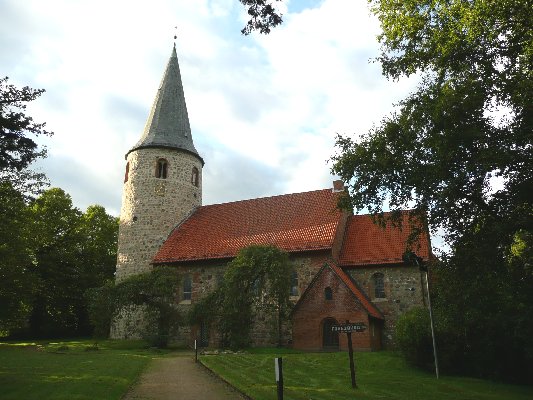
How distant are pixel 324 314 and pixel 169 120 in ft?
63.3

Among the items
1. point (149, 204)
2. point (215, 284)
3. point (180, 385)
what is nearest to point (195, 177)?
point (149, 204)

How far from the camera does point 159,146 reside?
32.6 metres

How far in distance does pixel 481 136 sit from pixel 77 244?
3617 cm

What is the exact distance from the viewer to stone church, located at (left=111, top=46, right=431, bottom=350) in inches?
887

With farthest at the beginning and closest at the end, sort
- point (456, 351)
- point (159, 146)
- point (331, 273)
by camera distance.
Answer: point (159, 146) → point (331, 273) → point (456, 351)

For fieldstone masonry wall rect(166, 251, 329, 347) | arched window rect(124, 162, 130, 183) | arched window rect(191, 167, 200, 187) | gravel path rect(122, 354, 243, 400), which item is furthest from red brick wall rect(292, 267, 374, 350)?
arched window rect(124, 162, 130, 183)

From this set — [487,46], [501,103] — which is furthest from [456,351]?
[487,46]

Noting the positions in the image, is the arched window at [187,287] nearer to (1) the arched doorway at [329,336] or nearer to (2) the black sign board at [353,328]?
(1) the arched doorway at [329,336]

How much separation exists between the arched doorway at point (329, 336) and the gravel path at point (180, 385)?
8440 millimetres

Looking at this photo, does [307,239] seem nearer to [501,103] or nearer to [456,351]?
[456,351]

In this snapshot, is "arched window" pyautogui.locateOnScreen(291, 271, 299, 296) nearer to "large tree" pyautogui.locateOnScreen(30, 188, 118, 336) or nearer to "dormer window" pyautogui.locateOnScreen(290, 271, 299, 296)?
"dormer window" pyautogui.locateOnScreen(290, 271, 299, 296)

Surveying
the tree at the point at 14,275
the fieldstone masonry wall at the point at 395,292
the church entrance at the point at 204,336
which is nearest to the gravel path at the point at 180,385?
the church entrance at the point at 204,336

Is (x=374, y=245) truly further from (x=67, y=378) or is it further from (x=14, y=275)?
(x=14, y=275)

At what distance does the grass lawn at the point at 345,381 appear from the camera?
11.2m
